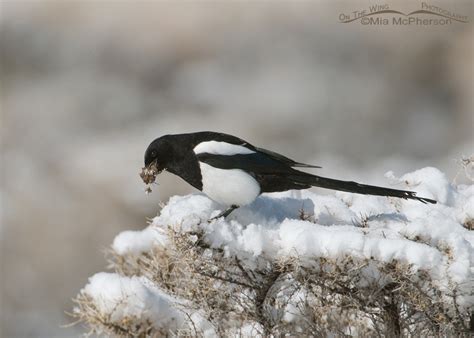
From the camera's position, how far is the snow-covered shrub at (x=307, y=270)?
2.94m

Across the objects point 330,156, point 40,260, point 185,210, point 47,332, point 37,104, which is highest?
point 37,104

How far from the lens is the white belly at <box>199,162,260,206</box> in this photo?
374 cm

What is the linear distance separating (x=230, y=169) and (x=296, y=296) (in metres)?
0.78

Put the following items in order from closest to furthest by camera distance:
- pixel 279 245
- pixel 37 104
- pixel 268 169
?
pixel 279 245, pixel 268 169, pixel 37 104

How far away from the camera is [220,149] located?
12.9 ft

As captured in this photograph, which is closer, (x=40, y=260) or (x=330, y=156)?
(x=40, y=260)

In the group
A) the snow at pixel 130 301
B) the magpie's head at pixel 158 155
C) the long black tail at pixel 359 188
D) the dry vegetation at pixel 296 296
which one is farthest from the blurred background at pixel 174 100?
the long black tail at pixel 359 188

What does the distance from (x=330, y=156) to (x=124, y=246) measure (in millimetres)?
15378

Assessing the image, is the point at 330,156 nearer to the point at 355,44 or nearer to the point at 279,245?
the point at 355,44

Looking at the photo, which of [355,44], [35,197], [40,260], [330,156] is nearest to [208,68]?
[355,44]

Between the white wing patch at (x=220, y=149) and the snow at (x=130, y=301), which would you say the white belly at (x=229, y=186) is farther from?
the snow at (x=130, y=301)

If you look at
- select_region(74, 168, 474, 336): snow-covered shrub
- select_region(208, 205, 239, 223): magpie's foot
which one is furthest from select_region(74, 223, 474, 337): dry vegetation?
select_region(208, 205, 239, 223): magpie's foot

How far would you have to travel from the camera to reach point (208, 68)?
24391mm

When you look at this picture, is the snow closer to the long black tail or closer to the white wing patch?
the white wing patch
